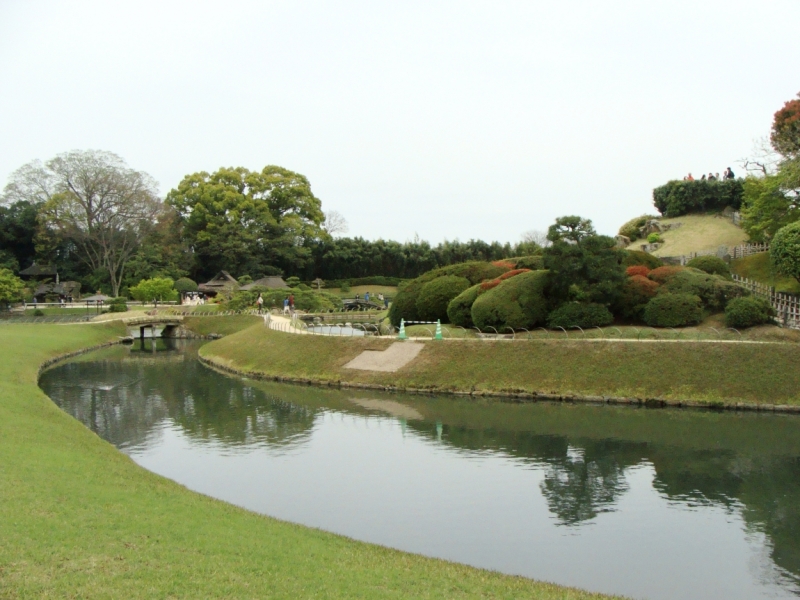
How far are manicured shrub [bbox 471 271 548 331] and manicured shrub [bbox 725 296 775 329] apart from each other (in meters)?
8.30

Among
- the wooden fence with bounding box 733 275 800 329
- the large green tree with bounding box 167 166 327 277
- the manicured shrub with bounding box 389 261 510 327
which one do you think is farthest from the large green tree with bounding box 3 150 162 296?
the wooden fence with bounding box 733 275 800 329

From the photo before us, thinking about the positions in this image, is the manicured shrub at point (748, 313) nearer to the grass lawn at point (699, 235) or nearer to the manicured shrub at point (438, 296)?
the manicured shrub at point (438, 296)

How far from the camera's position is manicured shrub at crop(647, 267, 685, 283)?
3506 centimetres

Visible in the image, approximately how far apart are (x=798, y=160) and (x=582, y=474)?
3200 centimetres

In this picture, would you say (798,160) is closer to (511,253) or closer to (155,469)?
(155,469)

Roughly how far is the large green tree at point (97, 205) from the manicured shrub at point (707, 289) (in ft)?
191

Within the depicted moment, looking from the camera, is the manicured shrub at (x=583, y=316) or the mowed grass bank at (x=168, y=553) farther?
the manicured shrub at (x=583, y=316)

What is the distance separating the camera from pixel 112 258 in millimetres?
75375

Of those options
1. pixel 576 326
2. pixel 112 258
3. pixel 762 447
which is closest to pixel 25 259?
pixel 112 258

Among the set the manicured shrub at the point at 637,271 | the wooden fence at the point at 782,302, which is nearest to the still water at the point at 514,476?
the wooden fence at the point at 782,302

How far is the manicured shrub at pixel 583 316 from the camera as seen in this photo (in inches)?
1309

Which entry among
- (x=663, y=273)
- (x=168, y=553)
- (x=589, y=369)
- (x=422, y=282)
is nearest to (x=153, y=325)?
(x=422, y=282)

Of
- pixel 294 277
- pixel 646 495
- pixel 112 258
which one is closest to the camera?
pixel 646 495

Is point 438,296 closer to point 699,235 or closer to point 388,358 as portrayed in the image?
point 388,358
